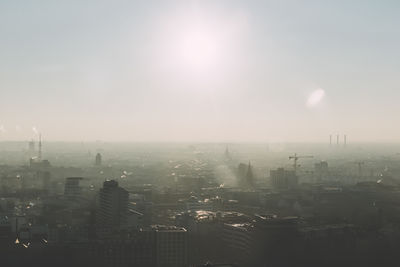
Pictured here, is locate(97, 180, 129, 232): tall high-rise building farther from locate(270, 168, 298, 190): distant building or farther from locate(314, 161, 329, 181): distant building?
locate(314, 161, 329, 181): distant building

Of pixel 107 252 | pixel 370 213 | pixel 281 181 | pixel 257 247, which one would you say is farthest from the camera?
pixel 281 181

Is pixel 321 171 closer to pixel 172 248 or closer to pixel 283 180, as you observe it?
pixel 283 180

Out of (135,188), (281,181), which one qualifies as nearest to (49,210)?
(135,188)

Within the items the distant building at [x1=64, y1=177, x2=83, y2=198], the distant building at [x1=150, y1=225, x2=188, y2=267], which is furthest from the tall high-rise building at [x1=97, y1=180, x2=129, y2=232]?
the distant building at [x1=64, y1=177, x2=83, y2=198]

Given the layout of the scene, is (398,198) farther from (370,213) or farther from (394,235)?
(394,235)

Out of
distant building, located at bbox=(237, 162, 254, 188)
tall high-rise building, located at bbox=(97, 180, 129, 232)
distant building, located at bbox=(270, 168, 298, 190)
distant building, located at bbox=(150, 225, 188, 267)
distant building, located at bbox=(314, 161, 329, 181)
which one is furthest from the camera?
distant building, located at bbox=(314, 161, 329, 181)
